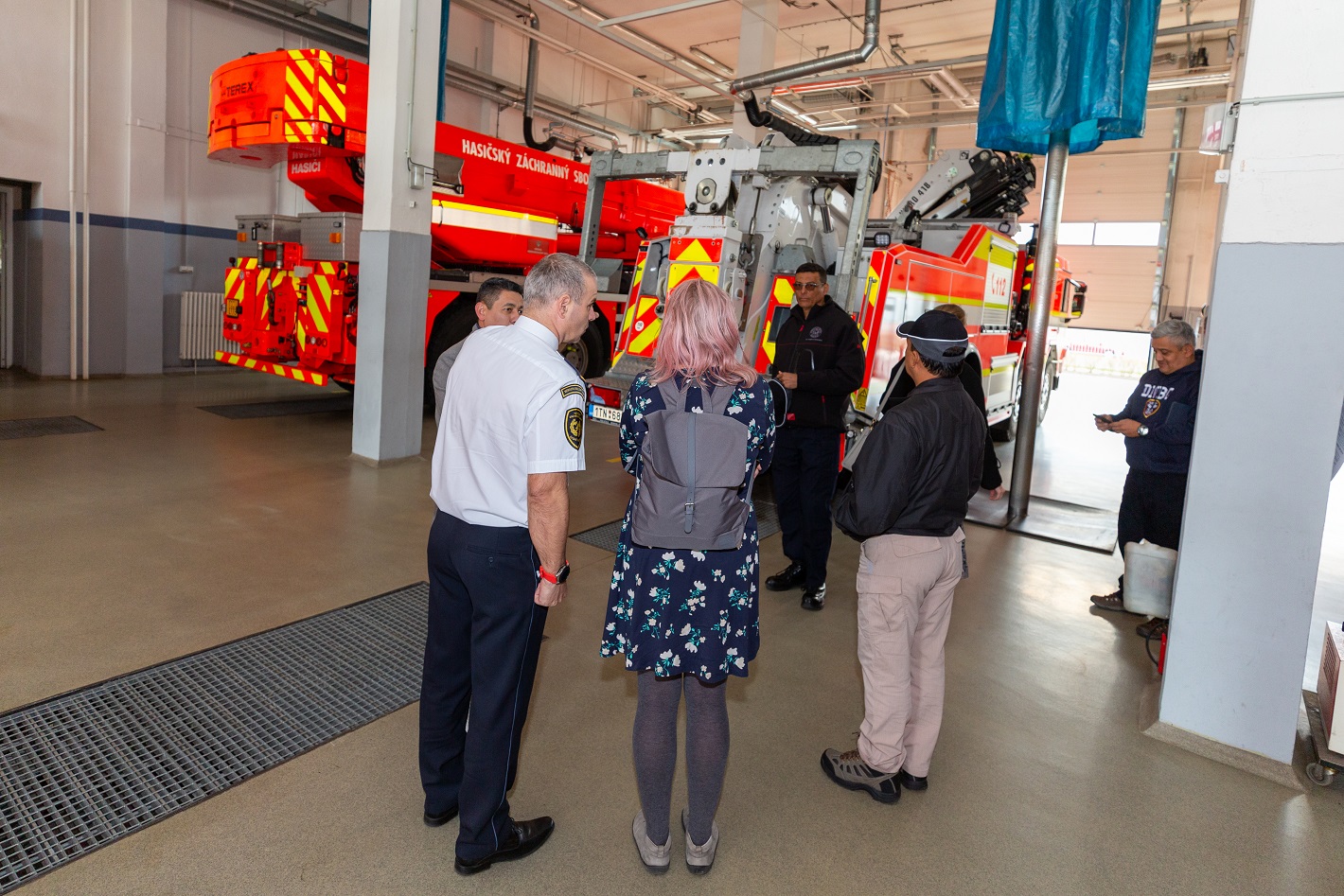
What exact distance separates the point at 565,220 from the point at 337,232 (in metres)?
3.19

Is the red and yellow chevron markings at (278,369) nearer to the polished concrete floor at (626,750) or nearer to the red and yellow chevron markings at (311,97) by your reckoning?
the red and yellow chevron markings at (311,97)

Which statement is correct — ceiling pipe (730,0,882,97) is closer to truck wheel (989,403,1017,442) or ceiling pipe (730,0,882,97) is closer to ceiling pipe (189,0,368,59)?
truck wheel (989,403,1017,442)

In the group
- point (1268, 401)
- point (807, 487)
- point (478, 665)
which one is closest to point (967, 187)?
point (807, 487)

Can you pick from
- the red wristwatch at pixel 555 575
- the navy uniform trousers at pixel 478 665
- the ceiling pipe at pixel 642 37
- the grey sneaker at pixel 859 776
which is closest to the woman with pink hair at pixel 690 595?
the red wristwatch at pixel 555 575

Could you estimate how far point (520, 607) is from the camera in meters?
1.95

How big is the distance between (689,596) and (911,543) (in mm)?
790

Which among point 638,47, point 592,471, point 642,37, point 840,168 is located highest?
point 642,37

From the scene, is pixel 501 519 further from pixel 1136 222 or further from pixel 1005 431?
pixel 1136 222

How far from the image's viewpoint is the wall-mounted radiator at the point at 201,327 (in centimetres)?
1016

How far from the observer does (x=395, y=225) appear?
6098mm

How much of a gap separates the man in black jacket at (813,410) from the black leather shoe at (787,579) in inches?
5.9

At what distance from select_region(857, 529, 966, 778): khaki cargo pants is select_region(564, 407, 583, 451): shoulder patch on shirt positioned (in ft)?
3.45

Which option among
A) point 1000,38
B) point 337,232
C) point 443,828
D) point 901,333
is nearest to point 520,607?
point 443,828

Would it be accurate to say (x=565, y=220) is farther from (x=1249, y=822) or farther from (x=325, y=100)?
(x=1249, y=822)
